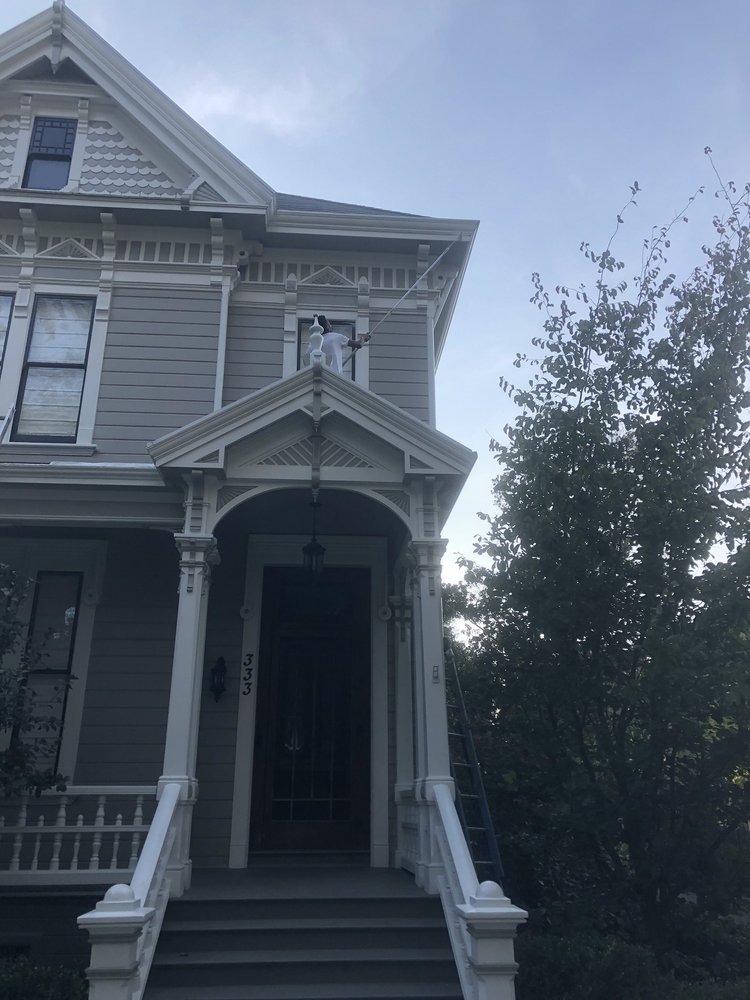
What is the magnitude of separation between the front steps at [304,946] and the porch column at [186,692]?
0.35 m

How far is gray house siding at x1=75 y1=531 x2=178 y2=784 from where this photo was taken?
23.9 ft

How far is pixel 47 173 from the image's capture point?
9211mm

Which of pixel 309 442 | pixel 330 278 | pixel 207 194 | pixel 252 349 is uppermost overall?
pixel 207 194

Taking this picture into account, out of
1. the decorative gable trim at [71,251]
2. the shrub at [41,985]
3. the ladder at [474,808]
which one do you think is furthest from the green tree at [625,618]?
the decorative gable trim at [71,251]

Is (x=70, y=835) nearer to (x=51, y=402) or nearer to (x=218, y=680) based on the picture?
(x=218, y=680)

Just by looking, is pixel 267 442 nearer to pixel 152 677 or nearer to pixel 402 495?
pixel 402 495

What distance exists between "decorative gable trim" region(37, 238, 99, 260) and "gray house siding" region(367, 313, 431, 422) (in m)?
3.21

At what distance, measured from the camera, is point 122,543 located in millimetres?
8000

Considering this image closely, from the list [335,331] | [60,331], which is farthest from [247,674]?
[60,331]

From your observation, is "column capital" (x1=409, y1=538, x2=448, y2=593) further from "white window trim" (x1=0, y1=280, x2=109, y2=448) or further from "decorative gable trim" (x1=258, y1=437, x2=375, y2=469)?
"white window trim" (x1=0, y1=280, x2=109, y2=448)

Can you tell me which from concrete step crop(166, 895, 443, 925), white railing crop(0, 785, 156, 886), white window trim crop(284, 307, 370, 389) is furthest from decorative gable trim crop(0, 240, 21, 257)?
concrete step crop(166, 895, 443, 925)

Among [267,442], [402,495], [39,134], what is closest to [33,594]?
[267,442]

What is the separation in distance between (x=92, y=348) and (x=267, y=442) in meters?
2.96

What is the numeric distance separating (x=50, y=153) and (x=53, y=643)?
5661 mm
